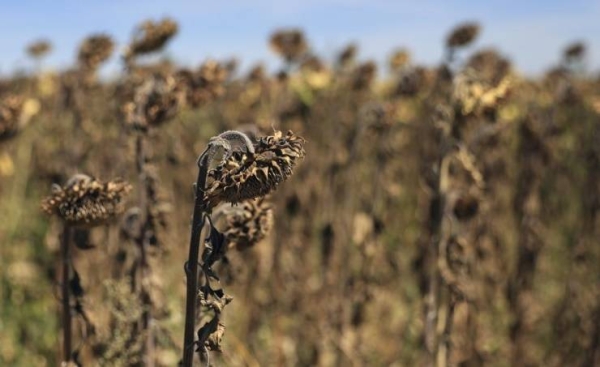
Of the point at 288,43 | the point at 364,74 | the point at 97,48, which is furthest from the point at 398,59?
the point at 97,48

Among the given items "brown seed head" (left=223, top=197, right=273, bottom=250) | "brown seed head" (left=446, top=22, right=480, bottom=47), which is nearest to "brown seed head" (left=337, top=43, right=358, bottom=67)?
"brown seed head" (left=446, top=22, right=480, bottom=47)

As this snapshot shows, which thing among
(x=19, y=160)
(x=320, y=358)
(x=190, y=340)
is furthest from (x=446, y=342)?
(x=19, y=160)

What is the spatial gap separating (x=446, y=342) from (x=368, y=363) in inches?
80.7

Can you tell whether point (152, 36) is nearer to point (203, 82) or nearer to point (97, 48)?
point (203, 82)

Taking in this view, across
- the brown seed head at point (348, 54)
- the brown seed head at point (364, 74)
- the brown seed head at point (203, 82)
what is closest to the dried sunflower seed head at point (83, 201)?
the brown seed head at point (203, 82)

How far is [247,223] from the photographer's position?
1.95 m

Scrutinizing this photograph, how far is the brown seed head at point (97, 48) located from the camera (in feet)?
11.9

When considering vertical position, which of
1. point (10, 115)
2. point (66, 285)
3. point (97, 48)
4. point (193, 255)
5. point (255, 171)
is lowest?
point (66, 285)

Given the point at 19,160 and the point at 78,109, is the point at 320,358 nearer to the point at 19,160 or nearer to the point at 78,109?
the point at 78,109

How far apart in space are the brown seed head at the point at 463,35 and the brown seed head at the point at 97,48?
70.9 inches

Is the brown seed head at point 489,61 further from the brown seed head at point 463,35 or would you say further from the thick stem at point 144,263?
the thick stem at point 144,263

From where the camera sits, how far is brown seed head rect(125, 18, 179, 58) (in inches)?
113

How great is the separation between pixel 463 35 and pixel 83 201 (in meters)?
2.22

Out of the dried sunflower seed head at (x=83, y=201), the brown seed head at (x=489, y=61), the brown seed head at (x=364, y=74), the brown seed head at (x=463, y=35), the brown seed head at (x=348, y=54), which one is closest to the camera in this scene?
the dried sunflower seed head at (x=83, y=201)
